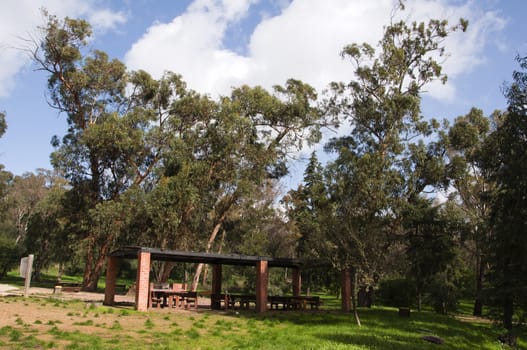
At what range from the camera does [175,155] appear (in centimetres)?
2725

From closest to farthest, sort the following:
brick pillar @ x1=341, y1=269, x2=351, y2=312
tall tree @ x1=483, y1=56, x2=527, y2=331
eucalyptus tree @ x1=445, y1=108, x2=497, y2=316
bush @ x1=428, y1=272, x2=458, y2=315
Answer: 1. tall tree @ x1=483, y1=56, x2=527, y2=331
2. brick pillar @ x1=341, y1=269, x2=351, y2=312
3. bush @ x1=428, y1=272, x2=458, y2=315
4. eucalyptus tree @ x1=445, y1=108, x2=497, y2=316

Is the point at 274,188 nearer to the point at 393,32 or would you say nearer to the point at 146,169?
the point at 146,169

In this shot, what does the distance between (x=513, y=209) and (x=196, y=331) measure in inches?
442

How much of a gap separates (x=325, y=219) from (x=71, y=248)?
19172 millimetres

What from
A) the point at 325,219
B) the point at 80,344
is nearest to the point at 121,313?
the point at 80,344

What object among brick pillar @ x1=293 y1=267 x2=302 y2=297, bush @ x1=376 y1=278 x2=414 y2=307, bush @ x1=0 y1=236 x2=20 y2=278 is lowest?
bush @ x1=376 y1=278 x2=414 y2=307

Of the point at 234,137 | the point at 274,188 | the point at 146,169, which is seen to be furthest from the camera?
the point at 274,188

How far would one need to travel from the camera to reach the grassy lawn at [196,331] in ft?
31.0

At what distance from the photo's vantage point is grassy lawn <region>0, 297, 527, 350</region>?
9.45 meters

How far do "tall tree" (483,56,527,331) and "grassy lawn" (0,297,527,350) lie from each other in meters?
1.87

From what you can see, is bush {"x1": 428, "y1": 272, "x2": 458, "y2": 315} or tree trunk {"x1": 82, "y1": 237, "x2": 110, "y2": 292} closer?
bush {"x1": 428, "y1": 272, "x2": 458, "y2": 315}

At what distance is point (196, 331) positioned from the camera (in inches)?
469

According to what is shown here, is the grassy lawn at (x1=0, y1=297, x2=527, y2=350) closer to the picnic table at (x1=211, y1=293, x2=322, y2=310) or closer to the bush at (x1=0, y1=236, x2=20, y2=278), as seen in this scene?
the picnic table at (x1=211, y1=293, x2=322, y2=310)

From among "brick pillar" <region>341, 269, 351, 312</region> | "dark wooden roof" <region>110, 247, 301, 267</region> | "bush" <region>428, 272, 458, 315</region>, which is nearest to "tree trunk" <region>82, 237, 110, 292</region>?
"dark wooden roof" <region>110, 247, 301, 267</region>
